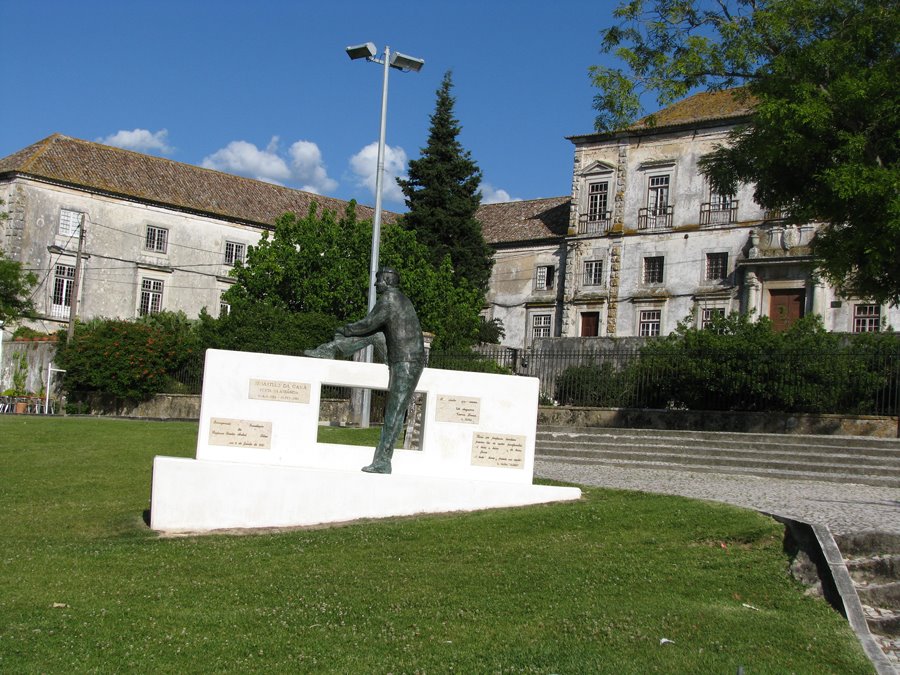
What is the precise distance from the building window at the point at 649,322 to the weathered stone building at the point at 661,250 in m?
0.05

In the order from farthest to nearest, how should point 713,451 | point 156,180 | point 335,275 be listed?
point 156,180, point 335,275, point 713,451

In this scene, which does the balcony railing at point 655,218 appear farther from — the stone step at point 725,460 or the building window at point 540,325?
the stone step at point 725,460

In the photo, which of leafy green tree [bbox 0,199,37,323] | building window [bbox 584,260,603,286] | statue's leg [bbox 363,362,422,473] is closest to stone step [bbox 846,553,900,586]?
statue's leg [bbox 363,362,422,473]

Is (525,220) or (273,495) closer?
(273,495)

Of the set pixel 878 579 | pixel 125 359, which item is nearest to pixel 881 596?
pixel 878 579

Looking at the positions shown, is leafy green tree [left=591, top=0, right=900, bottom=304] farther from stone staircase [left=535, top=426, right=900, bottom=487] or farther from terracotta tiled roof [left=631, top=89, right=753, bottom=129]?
terracotta tiled roof [left=631, top=89, right=753, bottom=129]

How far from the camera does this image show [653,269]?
4309 cm

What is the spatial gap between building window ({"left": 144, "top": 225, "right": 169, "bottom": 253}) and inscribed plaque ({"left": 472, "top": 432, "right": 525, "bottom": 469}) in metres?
42.6

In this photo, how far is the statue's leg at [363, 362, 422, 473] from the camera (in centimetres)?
1090

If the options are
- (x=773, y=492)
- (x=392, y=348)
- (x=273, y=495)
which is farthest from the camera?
(x=773, y=492)

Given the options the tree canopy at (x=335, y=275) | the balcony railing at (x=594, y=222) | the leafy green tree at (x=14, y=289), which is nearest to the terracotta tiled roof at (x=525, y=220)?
the balcony railing at (x=594, y=222)

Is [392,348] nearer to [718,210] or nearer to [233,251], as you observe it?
[718,210]

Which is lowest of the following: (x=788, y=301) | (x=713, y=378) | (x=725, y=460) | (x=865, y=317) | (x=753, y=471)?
(x=753, y=471)

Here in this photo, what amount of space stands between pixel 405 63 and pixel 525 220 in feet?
94.4
